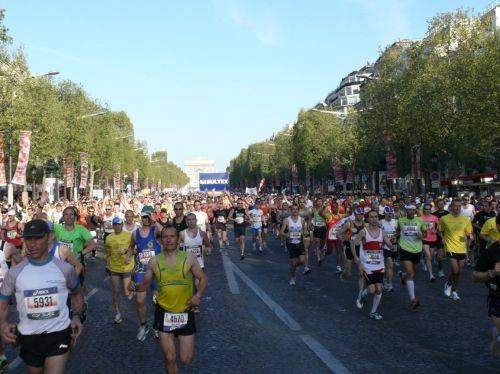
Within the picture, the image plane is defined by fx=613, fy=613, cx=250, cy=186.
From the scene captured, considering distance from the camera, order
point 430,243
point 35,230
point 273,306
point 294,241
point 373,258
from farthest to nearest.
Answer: point 430,243 → point 294,241 → point 273,306 → point 373,258 → point 35,230

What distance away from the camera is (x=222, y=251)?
22359 millimetres

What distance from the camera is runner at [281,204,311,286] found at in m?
13.3

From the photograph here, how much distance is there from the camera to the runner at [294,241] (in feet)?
43.8

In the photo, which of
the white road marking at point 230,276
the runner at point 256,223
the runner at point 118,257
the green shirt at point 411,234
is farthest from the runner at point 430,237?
the runner at point 256,223

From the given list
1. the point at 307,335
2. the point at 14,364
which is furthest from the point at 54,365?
the point at 307,335

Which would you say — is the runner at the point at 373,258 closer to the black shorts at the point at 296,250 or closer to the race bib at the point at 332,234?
the black shorts at the point at 296,250

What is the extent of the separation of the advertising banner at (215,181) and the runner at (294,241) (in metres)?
66.1

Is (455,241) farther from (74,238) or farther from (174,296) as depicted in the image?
(174,296)

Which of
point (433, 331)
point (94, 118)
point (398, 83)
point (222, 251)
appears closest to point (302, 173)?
point (94, 118)

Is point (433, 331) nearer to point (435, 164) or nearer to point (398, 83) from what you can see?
point (398, 83)

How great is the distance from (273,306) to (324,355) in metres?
3.40

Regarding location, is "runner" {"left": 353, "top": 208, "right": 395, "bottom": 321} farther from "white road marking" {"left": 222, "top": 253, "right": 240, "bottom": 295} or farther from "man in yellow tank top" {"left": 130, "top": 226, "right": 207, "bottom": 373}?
"man in yellow tank top" {"left": 130, "top": 226, "right": 207, "bottom": 373}

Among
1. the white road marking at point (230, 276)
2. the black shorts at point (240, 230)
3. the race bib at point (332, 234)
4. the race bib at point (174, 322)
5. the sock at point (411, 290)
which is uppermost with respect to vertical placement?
the race bib at point (174, 322)

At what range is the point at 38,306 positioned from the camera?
14.6 feet
